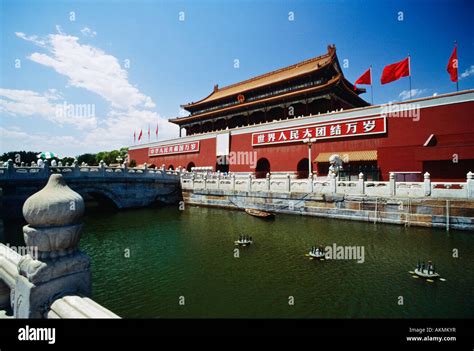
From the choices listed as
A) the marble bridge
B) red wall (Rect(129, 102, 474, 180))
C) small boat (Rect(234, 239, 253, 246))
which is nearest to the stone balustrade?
red wall (Rect(129, 102, 474, 180))

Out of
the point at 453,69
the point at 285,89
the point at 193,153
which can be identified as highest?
the point at 285,89

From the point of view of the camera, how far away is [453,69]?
15930 millimetres

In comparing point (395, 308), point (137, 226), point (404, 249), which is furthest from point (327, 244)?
point (137, 226)

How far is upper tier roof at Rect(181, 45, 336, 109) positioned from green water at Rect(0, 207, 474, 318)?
60.8 feet

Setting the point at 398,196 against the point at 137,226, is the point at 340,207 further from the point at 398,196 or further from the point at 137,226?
the point at 137,226

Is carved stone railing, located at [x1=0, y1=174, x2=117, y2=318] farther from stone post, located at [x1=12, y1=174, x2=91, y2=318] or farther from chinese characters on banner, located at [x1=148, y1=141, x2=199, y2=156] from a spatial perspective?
chinese characters on banner, located at [x1=148, y1=141, x2=199, y2=156]

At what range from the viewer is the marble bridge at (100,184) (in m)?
15.0

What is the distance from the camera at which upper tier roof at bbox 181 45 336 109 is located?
83.3 ft

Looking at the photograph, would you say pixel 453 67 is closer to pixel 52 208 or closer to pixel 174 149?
pixel 52 208

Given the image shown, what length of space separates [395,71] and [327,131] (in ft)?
19.4

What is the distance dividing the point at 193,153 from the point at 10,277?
28.7 meters

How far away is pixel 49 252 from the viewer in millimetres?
2615

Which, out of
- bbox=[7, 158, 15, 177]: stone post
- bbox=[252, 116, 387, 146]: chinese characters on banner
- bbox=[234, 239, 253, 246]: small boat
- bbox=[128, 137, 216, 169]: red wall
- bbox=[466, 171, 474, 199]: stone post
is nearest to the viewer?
bbox=[234, 239, 253, 246]: small boat

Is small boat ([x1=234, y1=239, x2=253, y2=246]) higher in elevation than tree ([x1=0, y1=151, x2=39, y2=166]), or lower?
lower
